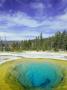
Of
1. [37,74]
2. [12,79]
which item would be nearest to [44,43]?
[37,74]

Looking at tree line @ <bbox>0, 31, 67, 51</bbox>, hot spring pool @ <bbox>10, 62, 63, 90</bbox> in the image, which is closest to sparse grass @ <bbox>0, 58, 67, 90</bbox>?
hot spring pool @ <bbox>10, 62, 63, 90</bbox>

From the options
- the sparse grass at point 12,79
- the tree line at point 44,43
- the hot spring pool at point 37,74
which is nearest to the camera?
the sparse grass at point 12,79

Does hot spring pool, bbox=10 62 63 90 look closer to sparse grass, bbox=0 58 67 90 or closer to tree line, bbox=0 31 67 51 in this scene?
sparse grass, bbox=0 58 67 90

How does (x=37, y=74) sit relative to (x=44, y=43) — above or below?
below

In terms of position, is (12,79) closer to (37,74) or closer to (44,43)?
(37,74)

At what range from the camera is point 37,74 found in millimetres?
9516

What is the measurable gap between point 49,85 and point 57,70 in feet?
5.38

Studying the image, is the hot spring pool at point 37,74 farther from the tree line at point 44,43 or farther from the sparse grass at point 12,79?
the tree line at point 44,43

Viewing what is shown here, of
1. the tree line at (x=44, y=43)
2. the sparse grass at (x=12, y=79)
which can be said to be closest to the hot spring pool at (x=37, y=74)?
the sparse grass at (x=12, y=79)

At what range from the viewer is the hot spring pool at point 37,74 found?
8.15 meters

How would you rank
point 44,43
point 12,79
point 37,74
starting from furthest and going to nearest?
point 44,43 < point 37,74 < point 12,79

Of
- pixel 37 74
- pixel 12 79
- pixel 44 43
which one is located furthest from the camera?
pixel 44 43

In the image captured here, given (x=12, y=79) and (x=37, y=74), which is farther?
(x=37, y=74)

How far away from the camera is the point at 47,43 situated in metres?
23.9
